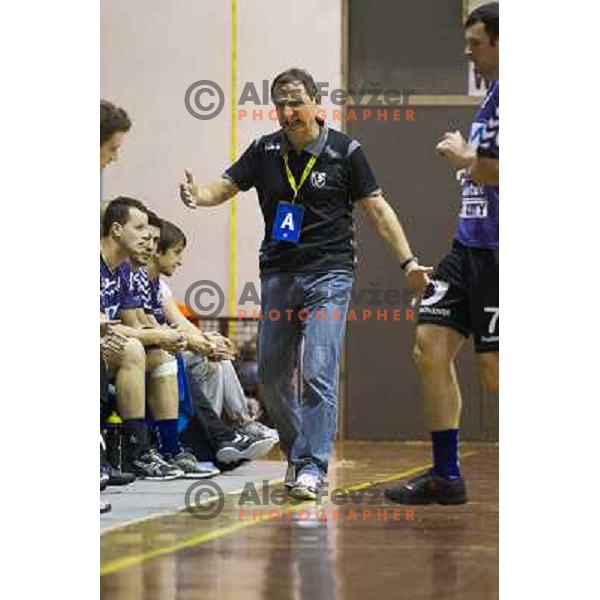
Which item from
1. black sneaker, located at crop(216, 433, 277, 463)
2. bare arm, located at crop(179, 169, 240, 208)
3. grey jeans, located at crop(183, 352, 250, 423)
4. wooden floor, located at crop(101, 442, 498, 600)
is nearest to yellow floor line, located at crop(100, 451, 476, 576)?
wooden floor, located at crop(101, 442, 498, 600)

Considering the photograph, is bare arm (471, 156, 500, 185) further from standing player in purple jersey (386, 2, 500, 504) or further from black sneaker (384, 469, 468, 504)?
black sneaker (384, 469, 468, 504)

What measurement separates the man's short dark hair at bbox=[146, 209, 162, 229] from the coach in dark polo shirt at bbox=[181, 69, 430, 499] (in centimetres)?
4

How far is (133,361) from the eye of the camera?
243cm

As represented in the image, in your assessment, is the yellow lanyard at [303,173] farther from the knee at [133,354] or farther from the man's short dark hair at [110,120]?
the man's short dark hair at [110,120]

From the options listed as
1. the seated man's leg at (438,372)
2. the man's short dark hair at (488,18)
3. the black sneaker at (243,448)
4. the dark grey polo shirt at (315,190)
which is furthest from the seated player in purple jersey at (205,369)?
the man's short dark hair at (488,18)

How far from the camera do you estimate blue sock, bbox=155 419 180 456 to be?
2613 millimetres

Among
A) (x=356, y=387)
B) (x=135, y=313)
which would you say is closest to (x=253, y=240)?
(x=135, y=313)

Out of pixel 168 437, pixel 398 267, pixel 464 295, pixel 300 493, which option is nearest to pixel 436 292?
pixel 464 295

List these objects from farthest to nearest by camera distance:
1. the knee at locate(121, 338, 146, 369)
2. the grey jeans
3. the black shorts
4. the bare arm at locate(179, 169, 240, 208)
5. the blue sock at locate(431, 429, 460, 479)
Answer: the grey jeans, the knee at locate(121, 338, 146, 369), the blue sock at locate(431, 429, 460, 479), the black shorts, the bare arm at locate(179, 169, 240, 208)

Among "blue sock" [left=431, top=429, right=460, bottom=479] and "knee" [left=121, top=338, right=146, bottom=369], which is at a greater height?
"knee" [left=121, top=338, right=146, bottom=369]

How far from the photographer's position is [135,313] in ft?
7.63

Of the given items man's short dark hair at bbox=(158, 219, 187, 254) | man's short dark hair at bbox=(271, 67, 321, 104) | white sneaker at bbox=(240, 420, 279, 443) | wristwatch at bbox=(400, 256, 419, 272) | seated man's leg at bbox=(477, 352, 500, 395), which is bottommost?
white sneaker at bbox=(240, 420, 279, 443)
